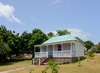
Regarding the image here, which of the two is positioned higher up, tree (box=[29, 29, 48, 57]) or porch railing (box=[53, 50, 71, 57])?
tree (box=[29, 29, 48, 57])

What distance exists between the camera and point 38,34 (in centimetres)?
3219

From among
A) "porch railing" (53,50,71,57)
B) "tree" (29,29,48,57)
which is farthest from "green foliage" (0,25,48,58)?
"porch railing" (53,50,71,57)

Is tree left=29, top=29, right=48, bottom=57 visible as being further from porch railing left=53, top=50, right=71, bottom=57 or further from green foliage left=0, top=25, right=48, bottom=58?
porch railing left=53, top=50, right=71, bottom=57

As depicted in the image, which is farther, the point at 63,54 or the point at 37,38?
the point at 37,38

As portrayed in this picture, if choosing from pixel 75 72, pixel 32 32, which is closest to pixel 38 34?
pixel 32 32

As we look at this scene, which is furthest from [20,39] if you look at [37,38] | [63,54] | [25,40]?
[63,54]

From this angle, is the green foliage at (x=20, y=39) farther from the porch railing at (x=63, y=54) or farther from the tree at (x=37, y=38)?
the porch railing at (x=63, y=54)

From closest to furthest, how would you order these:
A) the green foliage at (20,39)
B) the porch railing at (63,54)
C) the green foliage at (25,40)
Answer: the porch railing at (63,54) → the green foliage at (20,39) → the green foliage at (25,40)

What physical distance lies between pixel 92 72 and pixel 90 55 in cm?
964

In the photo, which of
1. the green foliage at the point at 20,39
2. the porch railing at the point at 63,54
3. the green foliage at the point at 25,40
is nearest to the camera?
the porch railing at the point at 63,54

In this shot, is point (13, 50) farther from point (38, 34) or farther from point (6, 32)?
point (38, 34)

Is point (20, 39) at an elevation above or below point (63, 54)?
above

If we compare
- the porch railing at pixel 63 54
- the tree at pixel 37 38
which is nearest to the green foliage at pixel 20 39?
the tree at pixel 37 38

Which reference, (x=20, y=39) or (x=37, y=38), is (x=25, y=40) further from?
(x=37, y=38)
